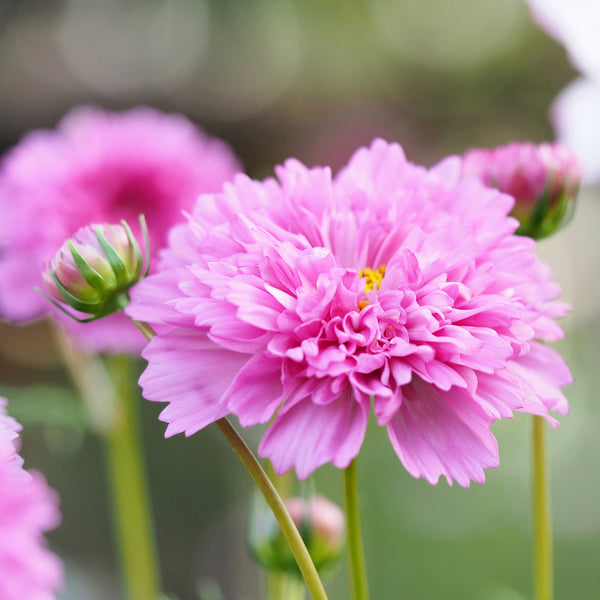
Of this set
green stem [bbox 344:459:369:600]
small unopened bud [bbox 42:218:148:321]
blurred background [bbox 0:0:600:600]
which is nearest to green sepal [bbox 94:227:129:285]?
small unopened bud [bbox 42:218:148:321]

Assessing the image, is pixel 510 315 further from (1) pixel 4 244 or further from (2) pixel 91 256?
(1) pixel 4 244

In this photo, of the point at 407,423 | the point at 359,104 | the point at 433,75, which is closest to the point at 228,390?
the point at 407,423

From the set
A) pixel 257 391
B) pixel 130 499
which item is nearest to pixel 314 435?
pixel 257 391

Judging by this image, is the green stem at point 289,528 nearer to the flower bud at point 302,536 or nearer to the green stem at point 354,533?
the green stem at point 354,533

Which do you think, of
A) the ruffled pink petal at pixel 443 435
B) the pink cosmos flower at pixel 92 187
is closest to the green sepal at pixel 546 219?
the ruffled pink petal at pixel 443 435

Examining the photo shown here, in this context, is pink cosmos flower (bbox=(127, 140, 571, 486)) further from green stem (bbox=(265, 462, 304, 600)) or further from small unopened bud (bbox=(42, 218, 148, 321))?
green stem (bbox=(265, 462, 304, 600))
